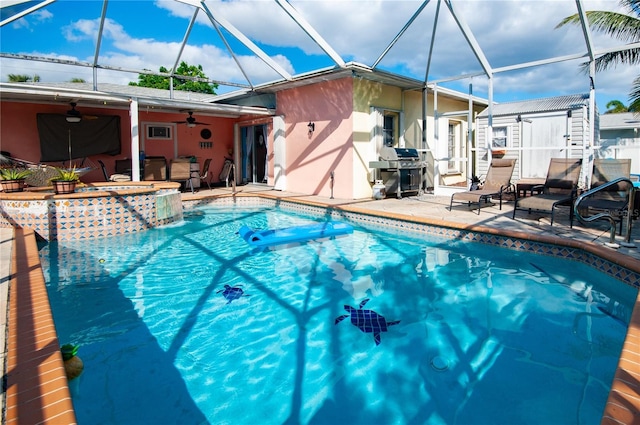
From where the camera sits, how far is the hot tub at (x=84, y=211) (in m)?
6.09

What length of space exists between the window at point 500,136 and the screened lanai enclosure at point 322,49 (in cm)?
64

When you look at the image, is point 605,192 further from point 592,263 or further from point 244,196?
point 244,196

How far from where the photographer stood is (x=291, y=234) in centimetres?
649

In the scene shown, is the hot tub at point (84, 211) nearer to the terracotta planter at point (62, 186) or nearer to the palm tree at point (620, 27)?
the terracotta planter at point (62, 186)

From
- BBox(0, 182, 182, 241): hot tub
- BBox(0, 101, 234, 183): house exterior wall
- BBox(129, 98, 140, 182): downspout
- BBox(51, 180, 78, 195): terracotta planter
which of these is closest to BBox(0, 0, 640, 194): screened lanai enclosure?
BBox(129, 98, 140, 182): downspout

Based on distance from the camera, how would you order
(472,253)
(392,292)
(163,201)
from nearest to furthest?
(392,292) < (472,253) < (163,201)

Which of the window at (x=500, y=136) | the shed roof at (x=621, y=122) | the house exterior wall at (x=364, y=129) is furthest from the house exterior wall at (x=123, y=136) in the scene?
the shed roof at (x=621, y=122)

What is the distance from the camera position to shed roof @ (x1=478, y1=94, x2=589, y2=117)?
38.6 feet

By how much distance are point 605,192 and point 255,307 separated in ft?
17.8

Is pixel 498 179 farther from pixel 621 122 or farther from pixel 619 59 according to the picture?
pixel 621 122

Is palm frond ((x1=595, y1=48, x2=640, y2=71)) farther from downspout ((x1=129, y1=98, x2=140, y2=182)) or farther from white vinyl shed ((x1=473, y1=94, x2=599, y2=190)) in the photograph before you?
downspout ((x1=129, y1=98, x2=140, y2=182))

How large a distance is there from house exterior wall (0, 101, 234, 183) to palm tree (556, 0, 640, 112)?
1083 cm

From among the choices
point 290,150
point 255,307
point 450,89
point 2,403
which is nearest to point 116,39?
point 290,150

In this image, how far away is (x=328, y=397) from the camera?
2.40 m
